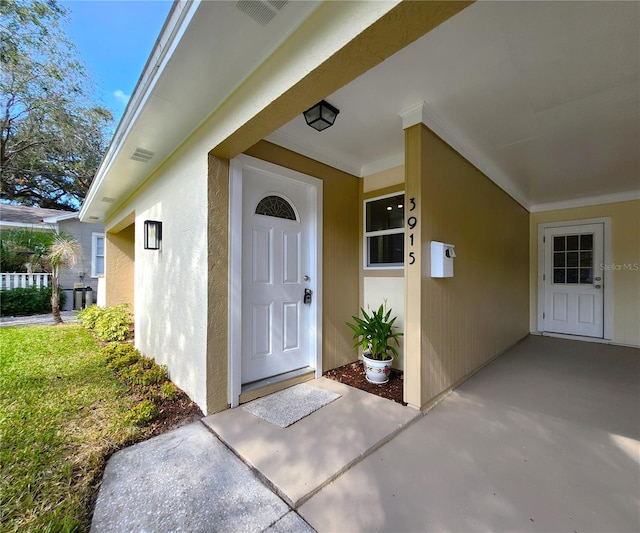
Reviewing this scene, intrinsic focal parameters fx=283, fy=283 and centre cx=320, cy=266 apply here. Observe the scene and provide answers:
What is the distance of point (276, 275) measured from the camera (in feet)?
9.93

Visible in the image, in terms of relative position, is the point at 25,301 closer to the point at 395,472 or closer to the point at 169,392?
the point at 169,392

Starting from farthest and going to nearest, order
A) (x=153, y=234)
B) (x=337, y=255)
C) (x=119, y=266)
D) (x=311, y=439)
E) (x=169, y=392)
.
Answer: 1. (x=119, y=266)
2. (x=337, y=255)
3. (x=153, y=234)
4. (x=169, y=392)
5. (x=311, y=439)

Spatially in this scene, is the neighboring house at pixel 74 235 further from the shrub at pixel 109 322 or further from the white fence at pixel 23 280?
the shrub at pixel 109 322

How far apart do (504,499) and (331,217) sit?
2853 millimetres

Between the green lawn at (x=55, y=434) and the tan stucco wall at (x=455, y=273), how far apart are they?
2378 millimetres

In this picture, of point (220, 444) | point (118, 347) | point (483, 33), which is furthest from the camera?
point (118, 347)

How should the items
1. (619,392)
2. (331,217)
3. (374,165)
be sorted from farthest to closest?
(374,165) → (331,217) → (619,392)

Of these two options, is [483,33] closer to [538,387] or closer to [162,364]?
[538,387]

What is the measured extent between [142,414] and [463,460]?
2.44 metres

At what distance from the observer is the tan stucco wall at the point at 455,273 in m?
2.50

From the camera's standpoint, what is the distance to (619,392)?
291 centimetres

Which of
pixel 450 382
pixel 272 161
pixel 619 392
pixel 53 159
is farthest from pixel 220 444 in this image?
pixel 53 159

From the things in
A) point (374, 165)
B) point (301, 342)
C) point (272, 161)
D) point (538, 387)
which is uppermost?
point (374, 165)

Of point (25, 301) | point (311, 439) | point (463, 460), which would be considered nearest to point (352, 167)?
point (311, 439)
